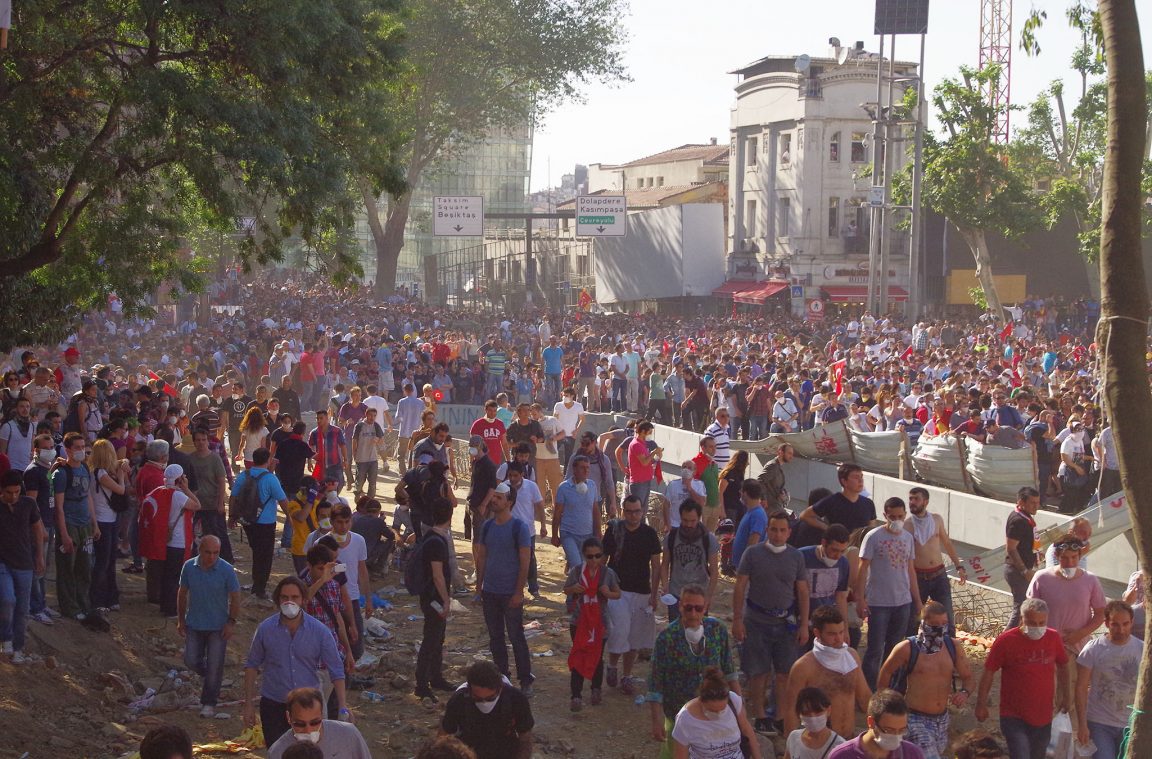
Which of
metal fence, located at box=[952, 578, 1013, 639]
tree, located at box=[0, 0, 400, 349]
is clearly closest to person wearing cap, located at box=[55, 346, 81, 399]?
tree, located at box=[0, 0, 400, 349]

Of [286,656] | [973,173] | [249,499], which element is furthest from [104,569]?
[973,173]

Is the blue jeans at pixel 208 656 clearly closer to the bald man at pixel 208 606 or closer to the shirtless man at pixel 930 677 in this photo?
the bald man at pixel 208 606

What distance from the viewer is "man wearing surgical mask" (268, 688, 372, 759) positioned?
19.3 ft

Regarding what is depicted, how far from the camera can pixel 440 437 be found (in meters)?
13.9

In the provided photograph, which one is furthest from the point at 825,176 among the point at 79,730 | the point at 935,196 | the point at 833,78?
the point at 79,730

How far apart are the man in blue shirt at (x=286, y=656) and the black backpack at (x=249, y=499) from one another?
15.4 feet

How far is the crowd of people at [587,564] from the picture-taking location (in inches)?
300

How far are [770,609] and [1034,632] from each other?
1.87 m

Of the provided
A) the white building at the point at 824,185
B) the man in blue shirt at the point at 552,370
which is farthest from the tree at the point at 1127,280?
the white building at the point at 824,185

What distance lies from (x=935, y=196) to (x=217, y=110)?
32883 millimetres

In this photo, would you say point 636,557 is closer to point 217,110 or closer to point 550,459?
point 217,110

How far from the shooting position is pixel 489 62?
171ft

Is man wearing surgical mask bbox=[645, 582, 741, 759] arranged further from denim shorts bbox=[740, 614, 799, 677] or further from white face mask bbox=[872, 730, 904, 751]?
white face mask bbox=[872, 730, 904, 751]

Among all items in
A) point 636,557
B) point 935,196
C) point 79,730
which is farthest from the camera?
point 935,196
